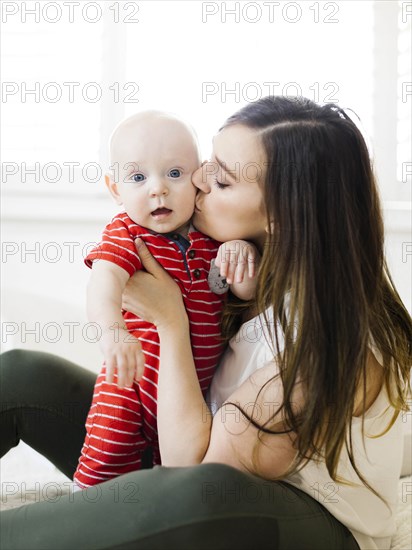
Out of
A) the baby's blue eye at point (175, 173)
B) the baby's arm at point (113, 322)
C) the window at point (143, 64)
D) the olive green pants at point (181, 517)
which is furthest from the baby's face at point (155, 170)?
the window at point (143, 64)

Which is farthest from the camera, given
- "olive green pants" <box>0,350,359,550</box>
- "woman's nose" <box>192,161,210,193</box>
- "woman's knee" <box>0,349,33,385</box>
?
"woman's knee" <box>0,349,33,385</box>

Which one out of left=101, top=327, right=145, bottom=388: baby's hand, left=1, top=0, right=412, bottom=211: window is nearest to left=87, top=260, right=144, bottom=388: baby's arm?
left=101, top=327, right=145, bottom=388: baby's hand

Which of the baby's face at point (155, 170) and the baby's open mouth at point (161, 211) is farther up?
the baby's face at point (155, 170)

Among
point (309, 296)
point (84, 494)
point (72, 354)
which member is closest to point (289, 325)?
point (309, 296)

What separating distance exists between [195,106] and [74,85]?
398 mm

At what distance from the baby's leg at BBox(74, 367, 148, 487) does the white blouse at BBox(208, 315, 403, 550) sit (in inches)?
5.5

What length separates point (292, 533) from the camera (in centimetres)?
95

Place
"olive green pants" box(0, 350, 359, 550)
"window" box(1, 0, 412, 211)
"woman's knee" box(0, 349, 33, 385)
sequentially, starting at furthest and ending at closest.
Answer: "window" box(1, 0, 412, 211)
"woman's knee" box(0, 349, 33, 385)
"olive green pants" box(0, 350, 359, 550)

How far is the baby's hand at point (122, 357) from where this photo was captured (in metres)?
0.95

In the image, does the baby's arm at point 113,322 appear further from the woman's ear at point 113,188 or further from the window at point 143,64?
the window at point 143,64

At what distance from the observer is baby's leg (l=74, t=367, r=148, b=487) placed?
1.12 meters

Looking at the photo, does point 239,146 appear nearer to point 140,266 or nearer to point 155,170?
point 155,170

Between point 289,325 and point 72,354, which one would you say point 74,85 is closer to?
point 72,354

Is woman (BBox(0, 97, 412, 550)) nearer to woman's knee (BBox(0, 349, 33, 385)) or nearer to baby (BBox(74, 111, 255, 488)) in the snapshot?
baby (BBox(74, 111, 255, 488))
